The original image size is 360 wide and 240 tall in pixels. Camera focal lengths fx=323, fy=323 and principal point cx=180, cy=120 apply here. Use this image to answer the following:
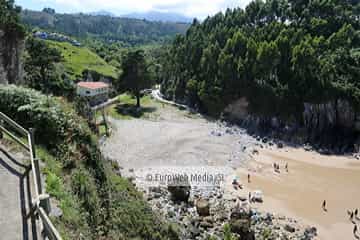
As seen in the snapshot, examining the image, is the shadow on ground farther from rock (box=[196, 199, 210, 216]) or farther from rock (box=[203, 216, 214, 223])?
rock (box=[203, 216, 214, 223])

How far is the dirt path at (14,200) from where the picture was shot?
280 inches

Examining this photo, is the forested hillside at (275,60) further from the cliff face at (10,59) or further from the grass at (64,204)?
the grass at (64,204)

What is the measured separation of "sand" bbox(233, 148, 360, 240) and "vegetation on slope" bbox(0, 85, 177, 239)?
14.9m

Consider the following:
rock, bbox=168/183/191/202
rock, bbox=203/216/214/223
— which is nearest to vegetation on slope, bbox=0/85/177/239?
rock, bbox=203/216/214/223

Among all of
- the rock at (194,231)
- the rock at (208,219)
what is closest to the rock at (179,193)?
the rock at (208,219)

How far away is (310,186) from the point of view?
30.5 meters

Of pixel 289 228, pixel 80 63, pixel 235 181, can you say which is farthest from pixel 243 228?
pixel 80 63

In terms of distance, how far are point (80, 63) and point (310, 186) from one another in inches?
2761

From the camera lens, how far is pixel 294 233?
2261cm

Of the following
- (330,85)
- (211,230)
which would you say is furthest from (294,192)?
(330,85)

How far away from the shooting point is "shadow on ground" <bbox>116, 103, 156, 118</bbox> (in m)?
54.4

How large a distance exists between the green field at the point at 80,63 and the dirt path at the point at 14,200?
69.2m

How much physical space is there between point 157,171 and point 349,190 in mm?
18242

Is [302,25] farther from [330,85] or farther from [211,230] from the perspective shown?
[211,230]
